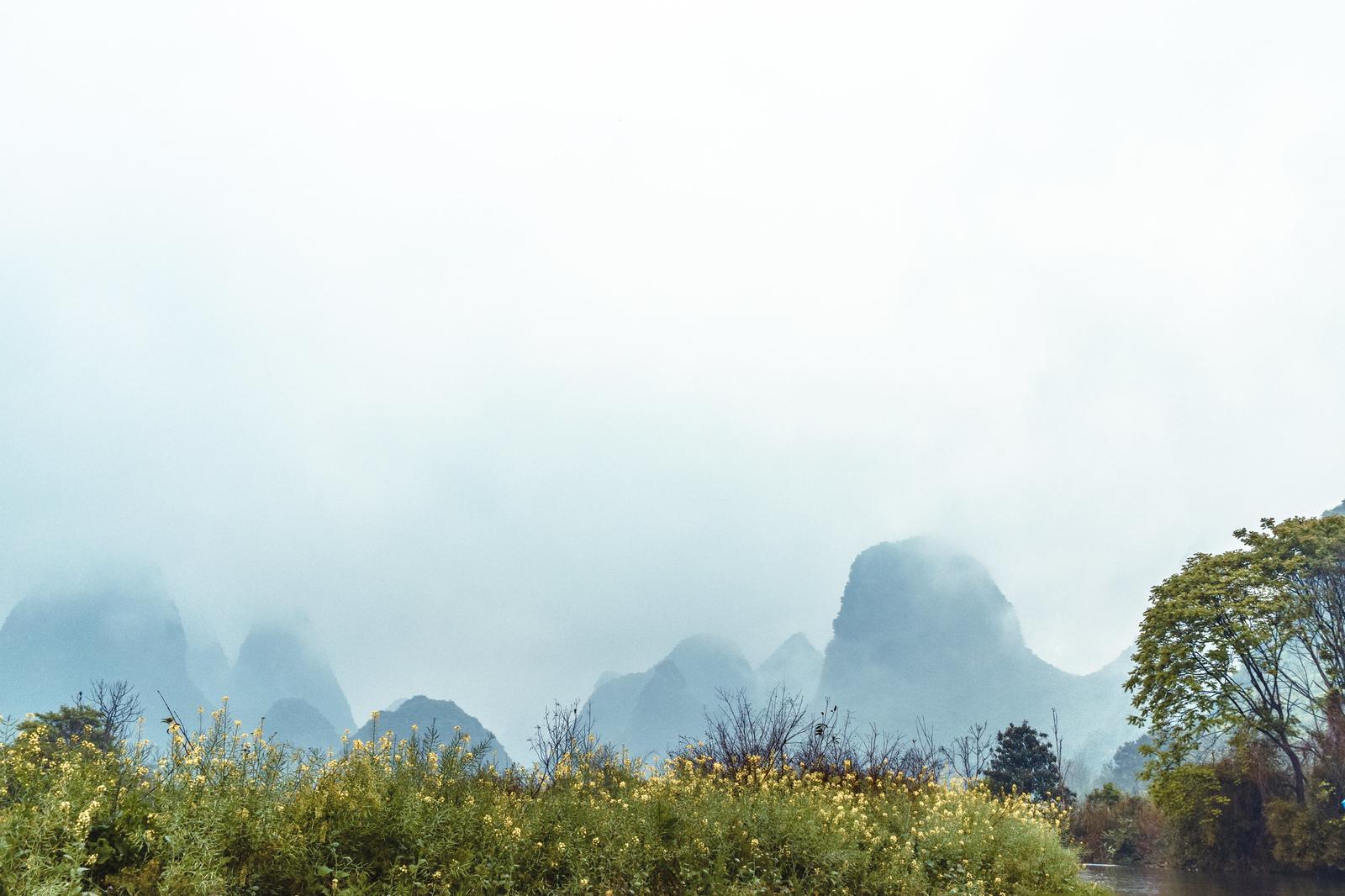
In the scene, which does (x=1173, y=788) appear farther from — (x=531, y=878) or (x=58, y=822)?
(x=58, y=822)

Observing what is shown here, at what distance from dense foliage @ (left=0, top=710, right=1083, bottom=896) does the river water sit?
10.4 m

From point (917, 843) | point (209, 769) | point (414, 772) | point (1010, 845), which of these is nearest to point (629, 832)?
point (414, 772)

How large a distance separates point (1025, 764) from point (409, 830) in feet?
131

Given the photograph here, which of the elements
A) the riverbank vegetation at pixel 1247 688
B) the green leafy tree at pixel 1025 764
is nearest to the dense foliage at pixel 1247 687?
the riverbank vegetation at pixel 1247 688

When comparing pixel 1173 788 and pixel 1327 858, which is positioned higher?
pixel 1173 788

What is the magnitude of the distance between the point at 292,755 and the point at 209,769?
571 millimetres

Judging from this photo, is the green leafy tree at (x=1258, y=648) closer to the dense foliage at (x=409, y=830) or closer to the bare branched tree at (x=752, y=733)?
the bare branched tree at (x=752, y=733)

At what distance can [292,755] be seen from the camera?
602 centimetres

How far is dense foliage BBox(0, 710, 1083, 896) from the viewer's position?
4684mm

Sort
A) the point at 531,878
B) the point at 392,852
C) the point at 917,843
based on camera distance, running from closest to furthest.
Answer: the point at 392,852 → the point at 531,878 → the point at 917,843

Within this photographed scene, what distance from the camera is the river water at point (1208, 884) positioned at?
16.8 meters

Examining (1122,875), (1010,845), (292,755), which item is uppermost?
(292,755)

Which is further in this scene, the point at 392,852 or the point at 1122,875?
the point at 1122,875

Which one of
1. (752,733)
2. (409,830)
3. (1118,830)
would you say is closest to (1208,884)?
(1118,830)
